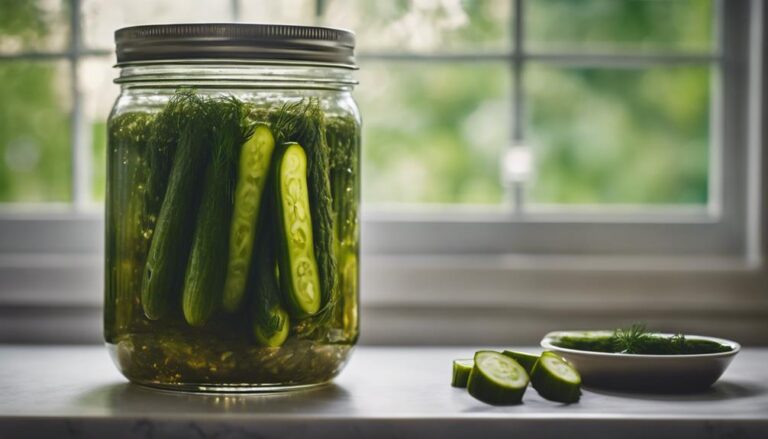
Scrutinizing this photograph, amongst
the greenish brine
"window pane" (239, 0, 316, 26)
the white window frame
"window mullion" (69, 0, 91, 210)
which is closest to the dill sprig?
the greenish brine

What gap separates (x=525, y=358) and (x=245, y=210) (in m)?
0.31

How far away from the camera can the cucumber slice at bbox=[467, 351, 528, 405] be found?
3.07ft

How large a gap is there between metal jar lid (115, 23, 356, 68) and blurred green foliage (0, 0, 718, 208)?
55 centimetres

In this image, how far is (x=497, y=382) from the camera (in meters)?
0.94

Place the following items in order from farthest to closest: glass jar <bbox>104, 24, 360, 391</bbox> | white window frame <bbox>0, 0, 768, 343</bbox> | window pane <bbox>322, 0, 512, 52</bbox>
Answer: window pane <bbox>322, 0, 512, 52</bbox>, white window frame <bbox>0, 0, 768, 343</bbox>, glass jar <bbox>104, 24, 360, 391</bbox>

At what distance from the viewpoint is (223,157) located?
0.97 metres

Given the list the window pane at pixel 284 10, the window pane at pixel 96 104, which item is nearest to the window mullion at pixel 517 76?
the window pane at pixel 284 10

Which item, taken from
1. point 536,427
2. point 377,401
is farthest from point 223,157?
point 536,427

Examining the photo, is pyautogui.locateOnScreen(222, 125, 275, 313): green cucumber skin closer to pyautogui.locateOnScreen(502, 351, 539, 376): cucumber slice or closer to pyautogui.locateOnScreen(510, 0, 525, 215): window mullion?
pyautogui.locateOnScreen(502, 351, 539, 376): cucumber slice

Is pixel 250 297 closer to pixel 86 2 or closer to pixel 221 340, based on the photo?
pixel 221 340

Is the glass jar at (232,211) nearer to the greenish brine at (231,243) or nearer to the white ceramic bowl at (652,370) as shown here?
the greenish brine at (231,243)

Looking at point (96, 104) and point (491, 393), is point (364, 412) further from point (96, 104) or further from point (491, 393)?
point (96, 104)

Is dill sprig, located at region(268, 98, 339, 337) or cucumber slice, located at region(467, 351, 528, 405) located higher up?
dill sprig, located at region(268, 98, 339, 337)

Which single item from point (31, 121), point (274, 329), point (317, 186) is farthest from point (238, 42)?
point (31, 121)
